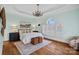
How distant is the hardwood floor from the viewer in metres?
1.96

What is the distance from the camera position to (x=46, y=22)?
79.6 inches

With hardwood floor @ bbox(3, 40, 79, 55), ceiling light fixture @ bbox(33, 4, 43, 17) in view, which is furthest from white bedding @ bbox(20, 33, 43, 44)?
ceiling light fixture @ bbox(33, 4, 43, 17)

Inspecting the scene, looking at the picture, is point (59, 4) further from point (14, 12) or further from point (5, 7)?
point (5, 7)

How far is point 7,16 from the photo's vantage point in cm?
198

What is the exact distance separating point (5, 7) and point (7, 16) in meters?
0.15

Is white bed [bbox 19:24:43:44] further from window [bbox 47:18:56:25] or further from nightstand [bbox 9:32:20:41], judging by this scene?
window [bbox 47:18:56:25]

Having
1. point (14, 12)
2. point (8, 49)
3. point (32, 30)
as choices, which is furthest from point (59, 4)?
point (8, 49)

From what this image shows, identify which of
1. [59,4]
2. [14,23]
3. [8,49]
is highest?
[59,4]

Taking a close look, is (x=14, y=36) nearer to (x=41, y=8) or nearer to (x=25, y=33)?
(x=25, y=33)

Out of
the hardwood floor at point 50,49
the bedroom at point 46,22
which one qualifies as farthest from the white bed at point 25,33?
the hardwood floor at point 50,49

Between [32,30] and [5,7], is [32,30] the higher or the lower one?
the lower one

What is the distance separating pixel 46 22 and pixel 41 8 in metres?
0.24

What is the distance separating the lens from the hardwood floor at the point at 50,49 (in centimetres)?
196
